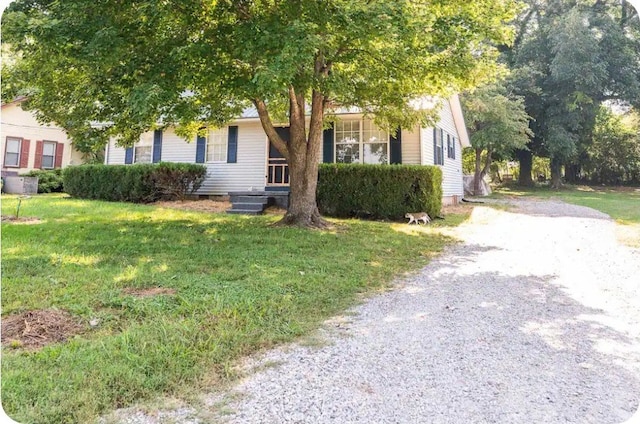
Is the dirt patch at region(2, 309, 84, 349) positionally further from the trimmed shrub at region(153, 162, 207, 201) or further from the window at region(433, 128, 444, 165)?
the window at region(433, 128, 444, 165)

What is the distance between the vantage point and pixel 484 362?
113 inches

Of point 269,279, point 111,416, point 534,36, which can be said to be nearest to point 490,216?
point 269,279

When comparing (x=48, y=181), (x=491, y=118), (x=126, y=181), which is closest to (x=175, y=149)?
(x=126, y=181)

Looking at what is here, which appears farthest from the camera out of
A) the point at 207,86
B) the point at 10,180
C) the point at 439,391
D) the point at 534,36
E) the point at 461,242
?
the point at 534,36

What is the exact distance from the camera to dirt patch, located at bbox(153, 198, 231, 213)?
1263 cm

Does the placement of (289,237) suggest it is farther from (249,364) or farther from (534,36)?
(534,36)

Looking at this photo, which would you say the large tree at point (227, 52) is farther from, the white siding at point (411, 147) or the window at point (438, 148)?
the window at point (438, 148)

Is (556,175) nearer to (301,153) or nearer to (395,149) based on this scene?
(395,149)

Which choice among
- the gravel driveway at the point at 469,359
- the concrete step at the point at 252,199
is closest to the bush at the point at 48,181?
the concrete step at the point at 252,199

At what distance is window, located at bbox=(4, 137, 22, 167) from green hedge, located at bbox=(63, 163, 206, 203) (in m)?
8.80

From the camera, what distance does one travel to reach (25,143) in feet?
69.2

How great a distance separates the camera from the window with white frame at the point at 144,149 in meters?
15.8

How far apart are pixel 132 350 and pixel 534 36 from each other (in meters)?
35.6

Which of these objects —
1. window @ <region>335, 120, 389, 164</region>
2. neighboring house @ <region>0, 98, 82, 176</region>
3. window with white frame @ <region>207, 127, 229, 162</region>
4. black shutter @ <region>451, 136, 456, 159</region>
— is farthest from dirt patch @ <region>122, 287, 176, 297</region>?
neighboring house @ <region>0, 98, 82, 176</region>
